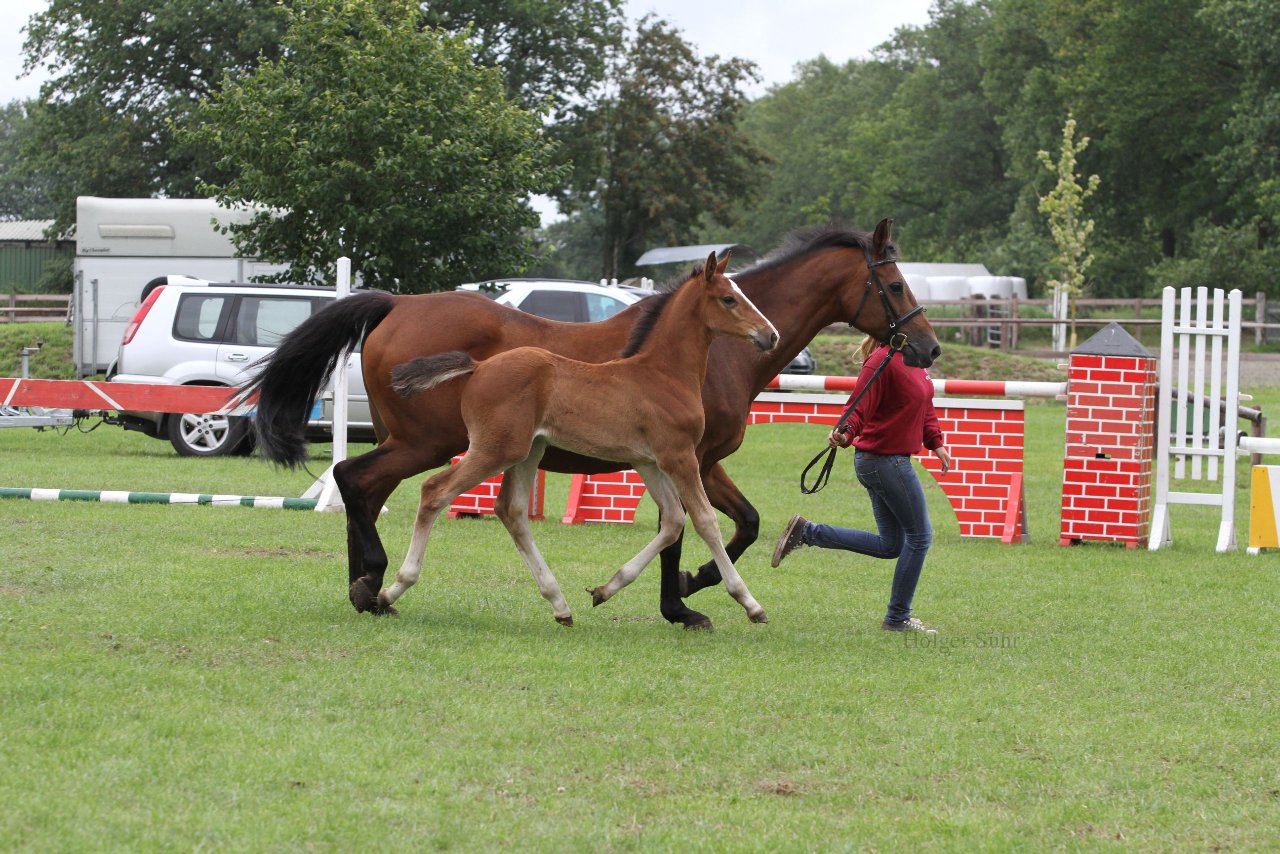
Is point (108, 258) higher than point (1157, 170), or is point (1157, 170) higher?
point (1157, 170)

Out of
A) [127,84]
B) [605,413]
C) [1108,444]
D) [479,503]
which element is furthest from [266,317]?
[127,84]

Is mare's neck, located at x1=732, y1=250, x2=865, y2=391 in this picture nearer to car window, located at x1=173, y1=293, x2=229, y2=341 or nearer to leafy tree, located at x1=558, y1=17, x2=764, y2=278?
car window, located at x1=173, y1=293, x2=229, y2=341

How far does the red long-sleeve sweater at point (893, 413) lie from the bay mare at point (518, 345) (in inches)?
8.8

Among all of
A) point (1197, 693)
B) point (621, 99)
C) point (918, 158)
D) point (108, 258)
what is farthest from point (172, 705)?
point (918, 158)

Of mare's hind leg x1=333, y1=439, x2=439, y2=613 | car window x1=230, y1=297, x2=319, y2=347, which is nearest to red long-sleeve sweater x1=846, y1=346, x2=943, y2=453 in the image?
mare's hind leg x1=333, y1=439, x2=439, y2=613

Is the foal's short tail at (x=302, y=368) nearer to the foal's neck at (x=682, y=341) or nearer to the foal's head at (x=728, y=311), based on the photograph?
the foal's neck at (x=682, y=341)

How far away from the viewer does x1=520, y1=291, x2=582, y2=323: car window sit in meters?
21.8

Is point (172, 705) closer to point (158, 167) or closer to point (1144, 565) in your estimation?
point (1144, 565)

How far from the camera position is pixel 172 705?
5.86 meters

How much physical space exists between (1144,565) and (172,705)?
7.83 m

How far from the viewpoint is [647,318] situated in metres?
8.11

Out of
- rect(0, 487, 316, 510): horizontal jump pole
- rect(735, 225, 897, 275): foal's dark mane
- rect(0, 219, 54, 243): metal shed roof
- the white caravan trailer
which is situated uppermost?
rect(0, 219, 54, 243): metal shed roof

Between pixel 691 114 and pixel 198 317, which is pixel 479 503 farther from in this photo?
pixel 691 114

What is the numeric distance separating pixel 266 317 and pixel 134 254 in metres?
10.9
